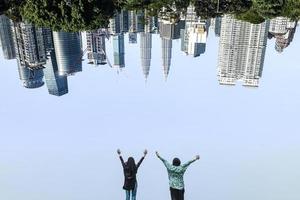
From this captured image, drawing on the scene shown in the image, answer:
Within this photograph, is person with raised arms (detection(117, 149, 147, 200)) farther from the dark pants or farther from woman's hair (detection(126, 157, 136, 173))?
the dark pants

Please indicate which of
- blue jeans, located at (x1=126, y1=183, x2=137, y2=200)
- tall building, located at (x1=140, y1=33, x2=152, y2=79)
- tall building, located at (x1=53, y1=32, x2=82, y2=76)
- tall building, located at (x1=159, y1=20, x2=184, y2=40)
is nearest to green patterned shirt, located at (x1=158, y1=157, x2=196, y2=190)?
blue jeans, located at (x1=126, y1=183, x2=137, y2=200)

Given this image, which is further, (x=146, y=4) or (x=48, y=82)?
(x=48, y=82)

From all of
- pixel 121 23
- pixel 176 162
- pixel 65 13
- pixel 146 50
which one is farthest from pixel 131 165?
pixel 146 50

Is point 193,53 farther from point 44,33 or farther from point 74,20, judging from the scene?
point 74,20

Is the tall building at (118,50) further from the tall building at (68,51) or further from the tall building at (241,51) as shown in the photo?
the tall building at (241,51)

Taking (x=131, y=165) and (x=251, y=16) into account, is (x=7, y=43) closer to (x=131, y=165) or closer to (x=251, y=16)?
(x=251, y=16)

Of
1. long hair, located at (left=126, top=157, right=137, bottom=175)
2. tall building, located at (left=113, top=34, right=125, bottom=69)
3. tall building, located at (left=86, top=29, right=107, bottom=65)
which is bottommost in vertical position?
tall building, located at (left=113, top=34, right=125, bottom=69)

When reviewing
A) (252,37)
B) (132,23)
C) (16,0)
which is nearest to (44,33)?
(132,23)
